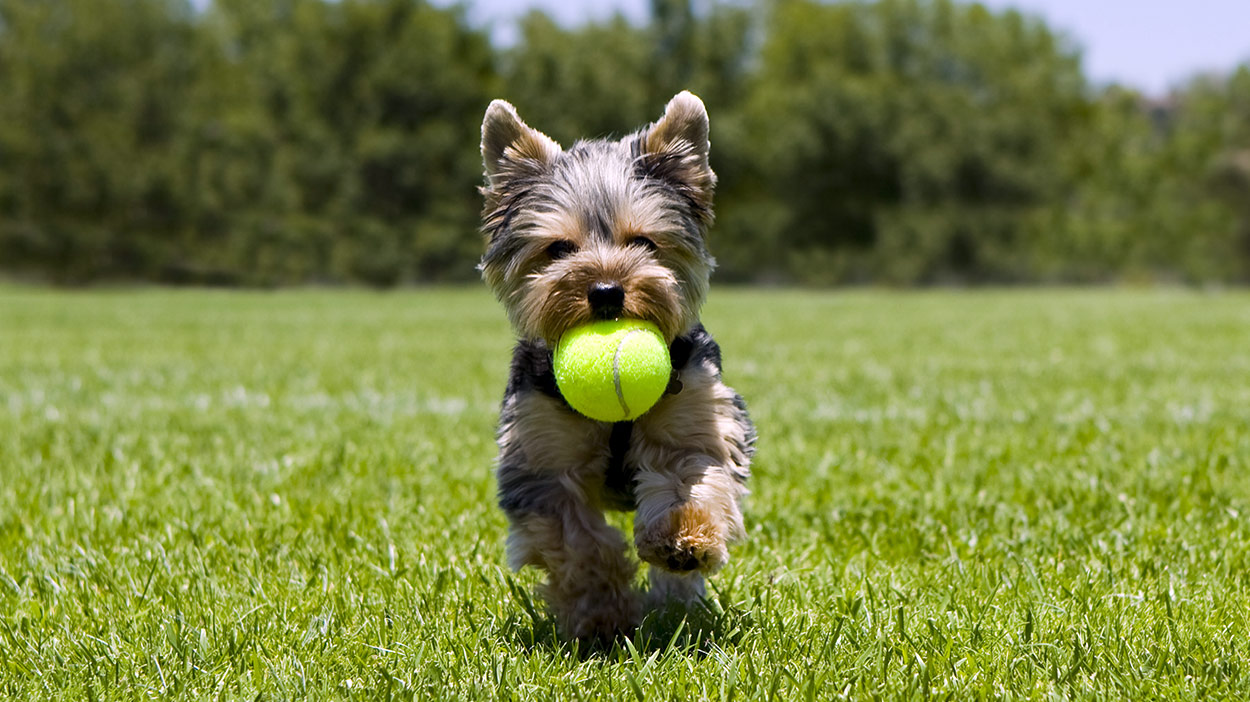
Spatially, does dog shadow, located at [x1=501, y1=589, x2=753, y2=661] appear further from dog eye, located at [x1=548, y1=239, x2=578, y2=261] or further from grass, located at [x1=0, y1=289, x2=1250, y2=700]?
dog eye, located at [x1=548, y1=239, x2=578, y2=261]

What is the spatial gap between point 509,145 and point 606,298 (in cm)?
78

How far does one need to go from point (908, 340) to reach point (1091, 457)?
9.73m

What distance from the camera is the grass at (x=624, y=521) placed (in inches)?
118

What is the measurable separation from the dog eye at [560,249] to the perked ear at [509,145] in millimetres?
320

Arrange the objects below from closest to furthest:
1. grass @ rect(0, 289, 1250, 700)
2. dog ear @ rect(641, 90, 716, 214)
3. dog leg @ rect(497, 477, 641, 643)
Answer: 1. grass @ rect(0, 289, 1250, 700)
2. dog leg @ rect(497, 477, 641, 643)
3. dog ear @ rect(641, 90, 716, 214)

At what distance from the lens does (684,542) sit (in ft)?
9.86

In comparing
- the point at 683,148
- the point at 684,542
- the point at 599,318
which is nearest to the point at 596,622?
the point at 684,542

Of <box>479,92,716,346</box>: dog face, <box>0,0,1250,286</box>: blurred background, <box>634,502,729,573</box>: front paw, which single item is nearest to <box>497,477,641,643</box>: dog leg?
<box>634,502,729,573</box>: front paw

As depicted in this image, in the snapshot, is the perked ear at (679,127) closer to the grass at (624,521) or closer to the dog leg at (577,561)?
the dog leg at (577,561)

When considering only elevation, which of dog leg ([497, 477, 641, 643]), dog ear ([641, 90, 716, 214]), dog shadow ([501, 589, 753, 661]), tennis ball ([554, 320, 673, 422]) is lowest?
dog shadow ([501, 589, 753, 661])

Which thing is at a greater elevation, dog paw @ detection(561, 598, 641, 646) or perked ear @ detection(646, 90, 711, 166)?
perked ear @ detection(646, 90, 711, 166)

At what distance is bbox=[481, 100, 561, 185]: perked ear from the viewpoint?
369 centimetres

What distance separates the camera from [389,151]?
146ft

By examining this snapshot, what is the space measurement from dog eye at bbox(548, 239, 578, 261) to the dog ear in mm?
370
